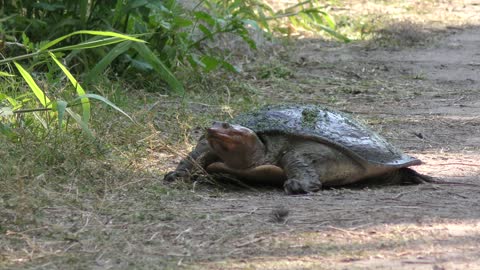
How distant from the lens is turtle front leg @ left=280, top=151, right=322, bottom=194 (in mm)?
4352

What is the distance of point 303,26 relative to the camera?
9.96 m

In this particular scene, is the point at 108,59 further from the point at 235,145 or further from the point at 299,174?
the point at 299,174

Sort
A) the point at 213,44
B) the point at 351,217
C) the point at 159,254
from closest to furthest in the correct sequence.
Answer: the point at 159,254 → the point at 351,217 → the point at 213,44

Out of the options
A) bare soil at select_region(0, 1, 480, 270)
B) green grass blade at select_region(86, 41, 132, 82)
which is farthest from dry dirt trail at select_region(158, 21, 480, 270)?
green grass blade at select_region(86, 41, 132, 82)

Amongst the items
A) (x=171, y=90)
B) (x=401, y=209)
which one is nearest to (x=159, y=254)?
(x=401, y=209)

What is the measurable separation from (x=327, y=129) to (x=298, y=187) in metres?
0.39

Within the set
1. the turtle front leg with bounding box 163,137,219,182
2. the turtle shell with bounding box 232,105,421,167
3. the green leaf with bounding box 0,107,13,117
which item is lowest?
the turtle front leg with bounding box 163,137,219,182

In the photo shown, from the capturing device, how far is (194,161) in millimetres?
4559

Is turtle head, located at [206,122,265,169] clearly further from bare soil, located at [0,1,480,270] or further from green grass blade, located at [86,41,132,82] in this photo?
green grass blade, located at [86,41,132,82]

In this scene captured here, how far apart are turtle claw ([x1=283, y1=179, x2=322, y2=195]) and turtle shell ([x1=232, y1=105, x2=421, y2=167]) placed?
25 centimetres

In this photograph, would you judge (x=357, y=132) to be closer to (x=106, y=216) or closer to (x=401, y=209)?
(x=401, y=209)

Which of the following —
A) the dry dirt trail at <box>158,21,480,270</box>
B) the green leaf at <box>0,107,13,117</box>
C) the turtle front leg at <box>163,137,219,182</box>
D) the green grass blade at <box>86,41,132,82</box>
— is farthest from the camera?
the green grass blade at <box>86,41,132,82</box>

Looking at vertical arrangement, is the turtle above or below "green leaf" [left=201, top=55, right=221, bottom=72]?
above

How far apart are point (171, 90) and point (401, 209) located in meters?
3.33
